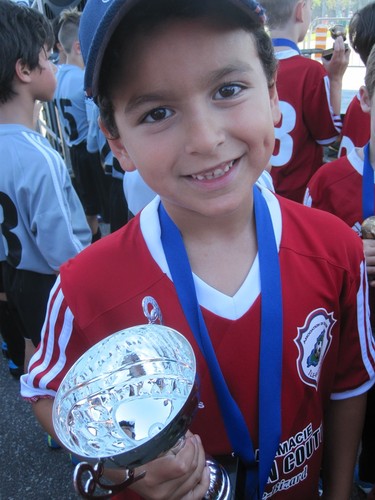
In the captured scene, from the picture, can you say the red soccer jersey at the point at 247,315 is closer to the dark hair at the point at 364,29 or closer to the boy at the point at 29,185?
the boy at the point at 29,185

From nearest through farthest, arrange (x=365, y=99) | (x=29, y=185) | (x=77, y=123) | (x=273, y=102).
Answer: (x=273, y=102) < (x=365, y=99) < (x=29, y=185) < (x=77, y=123)

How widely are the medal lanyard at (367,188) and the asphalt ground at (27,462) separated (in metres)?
1.23

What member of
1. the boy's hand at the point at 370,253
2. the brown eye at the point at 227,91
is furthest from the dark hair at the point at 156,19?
the boy's hand at the point at 370,253

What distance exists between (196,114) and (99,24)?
23cm

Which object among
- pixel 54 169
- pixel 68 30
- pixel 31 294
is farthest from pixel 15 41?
pixel 68 30

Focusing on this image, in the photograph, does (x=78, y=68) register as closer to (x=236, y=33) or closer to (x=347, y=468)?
(x=236, y=33)

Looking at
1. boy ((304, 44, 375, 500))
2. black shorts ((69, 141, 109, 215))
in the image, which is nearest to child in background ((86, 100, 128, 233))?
black shorts ((69, 141, 109, 215))

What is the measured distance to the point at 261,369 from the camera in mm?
957

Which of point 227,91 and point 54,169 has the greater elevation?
point 227,91

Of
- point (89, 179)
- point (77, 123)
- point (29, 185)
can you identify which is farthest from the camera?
point (89, 179)

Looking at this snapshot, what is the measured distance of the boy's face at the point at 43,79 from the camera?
2248 mm

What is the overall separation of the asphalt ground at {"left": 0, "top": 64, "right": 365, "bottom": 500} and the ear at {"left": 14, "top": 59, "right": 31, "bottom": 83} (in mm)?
1762

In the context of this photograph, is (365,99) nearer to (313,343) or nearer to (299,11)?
(313,343)

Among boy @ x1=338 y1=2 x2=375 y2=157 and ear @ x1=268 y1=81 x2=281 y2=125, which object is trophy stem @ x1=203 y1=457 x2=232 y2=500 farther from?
boy @ x1=338 y1=2 x2=375 y2=157
